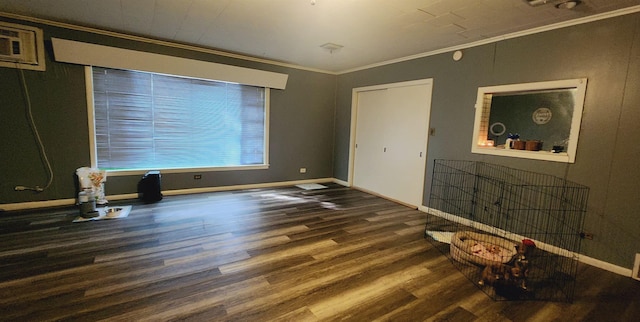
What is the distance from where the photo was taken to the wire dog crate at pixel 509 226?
2346 millimetres

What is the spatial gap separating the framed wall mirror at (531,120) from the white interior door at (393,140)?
82 centimetres

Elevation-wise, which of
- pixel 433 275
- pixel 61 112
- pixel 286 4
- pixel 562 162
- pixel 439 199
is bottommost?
pixel 433 275

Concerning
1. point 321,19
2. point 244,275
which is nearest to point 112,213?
point 244,275

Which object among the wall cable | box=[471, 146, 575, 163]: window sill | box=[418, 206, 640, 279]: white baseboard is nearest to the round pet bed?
box=[418, 206, 640, 279]: white baseboard

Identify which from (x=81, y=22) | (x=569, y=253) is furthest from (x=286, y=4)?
(x=569, y=253)

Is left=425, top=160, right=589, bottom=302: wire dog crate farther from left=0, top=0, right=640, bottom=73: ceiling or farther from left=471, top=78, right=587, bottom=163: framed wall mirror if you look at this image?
left=0, top=0, right=640, bottom=73: ceiling

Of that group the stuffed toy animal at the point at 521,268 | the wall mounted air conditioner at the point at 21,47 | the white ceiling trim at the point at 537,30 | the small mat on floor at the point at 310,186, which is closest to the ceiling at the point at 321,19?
the white ceiling trim at the point at 537,30

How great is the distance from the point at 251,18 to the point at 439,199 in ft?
11.6

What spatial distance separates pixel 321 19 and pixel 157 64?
8.92ft

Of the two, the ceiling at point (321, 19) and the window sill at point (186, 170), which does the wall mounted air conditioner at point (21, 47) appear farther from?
the window sill at point (186, 170)

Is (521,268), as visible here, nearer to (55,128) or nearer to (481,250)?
(481,250)

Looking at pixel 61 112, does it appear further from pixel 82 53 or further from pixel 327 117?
pixel 327 117

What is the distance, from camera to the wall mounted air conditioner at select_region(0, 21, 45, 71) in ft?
11.1

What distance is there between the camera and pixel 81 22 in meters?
3.61
